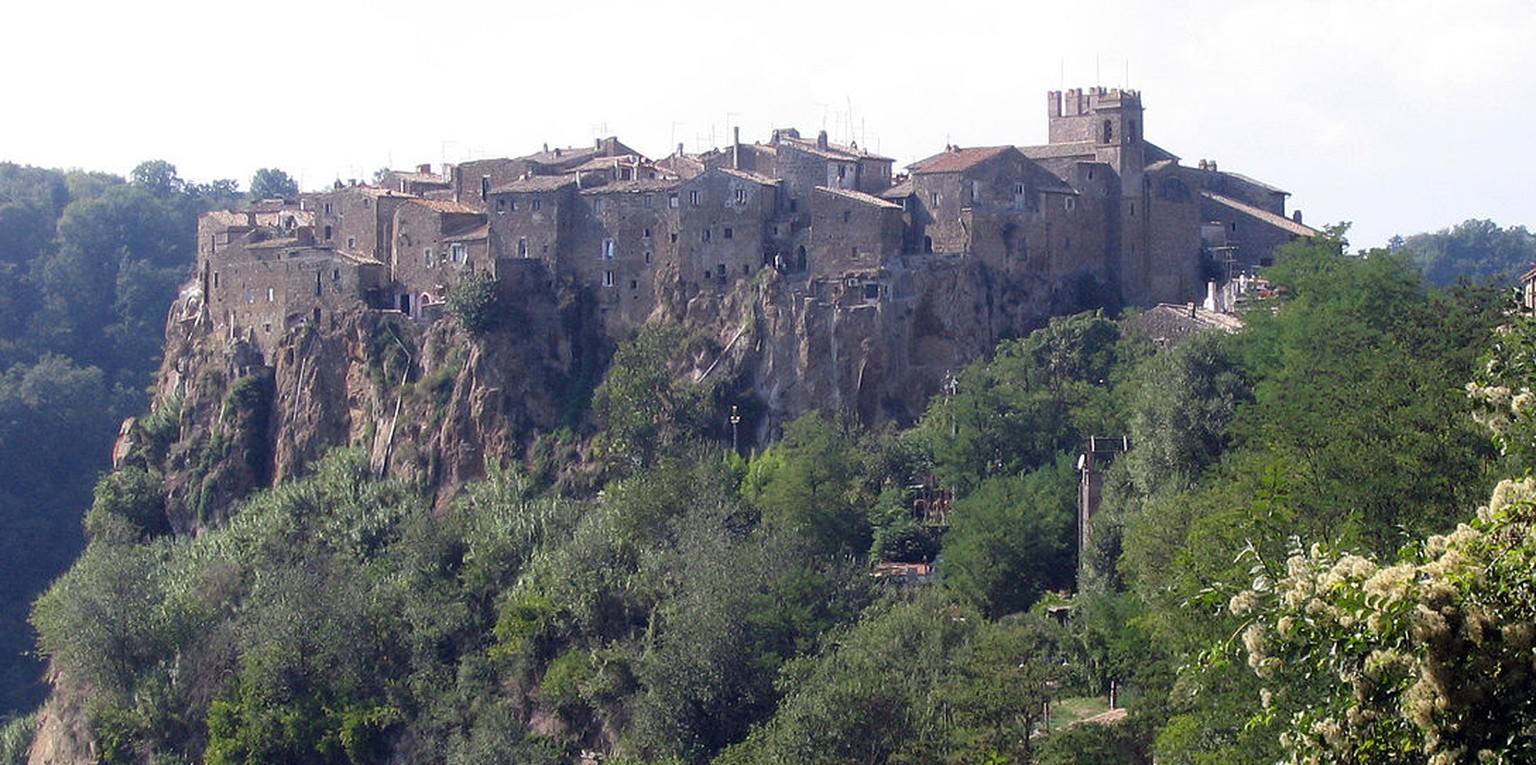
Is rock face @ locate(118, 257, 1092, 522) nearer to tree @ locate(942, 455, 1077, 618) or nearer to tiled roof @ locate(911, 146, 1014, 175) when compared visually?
tiled roof @ locate(911, 146, 1014, 175)

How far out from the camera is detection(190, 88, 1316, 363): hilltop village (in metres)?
57.6

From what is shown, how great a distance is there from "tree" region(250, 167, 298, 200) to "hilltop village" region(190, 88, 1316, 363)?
55.3m

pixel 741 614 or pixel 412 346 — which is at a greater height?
pixel 412 346

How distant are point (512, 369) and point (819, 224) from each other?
10894 mm

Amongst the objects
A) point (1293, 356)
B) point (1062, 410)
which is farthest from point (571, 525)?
point (1293, 356)

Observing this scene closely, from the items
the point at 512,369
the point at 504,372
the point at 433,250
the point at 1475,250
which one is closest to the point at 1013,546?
the point at 512,369

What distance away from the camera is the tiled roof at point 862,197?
187 ft

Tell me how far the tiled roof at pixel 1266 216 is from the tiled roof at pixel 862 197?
9725 millimetres

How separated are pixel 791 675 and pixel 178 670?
21.0 m

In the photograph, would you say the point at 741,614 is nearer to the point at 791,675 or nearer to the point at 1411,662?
the point at 791,675

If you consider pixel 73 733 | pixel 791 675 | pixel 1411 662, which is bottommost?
pixel 73 733

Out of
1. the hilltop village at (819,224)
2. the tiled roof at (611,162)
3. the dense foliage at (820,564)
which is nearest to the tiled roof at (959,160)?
the hilltop village at (819,224)

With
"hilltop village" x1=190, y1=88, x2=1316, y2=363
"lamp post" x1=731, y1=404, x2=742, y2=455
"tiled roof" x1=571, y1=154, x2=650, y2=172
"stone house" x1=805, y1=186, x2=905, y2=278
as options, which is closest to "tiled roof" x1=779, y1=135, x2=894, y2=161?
"hilltop village" x1=190, y1=88, x2=1316, y2=363

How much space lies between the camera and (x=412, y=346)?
218ft
